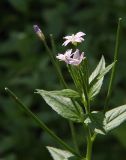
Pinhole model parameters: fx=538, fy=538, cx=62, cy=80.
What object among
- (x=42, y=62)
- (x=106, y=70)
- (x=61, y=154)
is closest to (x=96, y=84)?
(x=106, y=70)

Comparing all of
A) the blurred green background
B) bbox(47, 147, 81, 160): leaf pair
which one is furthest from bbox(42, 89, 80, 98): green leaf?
the blurred green background

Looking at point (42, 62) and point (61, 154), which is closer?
point (61, 154)

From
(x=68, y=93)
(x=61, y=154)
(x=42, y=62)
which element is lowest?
(x=61, y=154)

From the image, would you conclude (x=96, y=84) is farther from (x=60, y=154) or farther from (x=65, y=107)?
(x=60, y=154)

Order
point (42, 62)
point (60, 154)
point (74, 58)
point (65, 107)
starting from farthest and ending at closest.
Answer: point (42, 62) → point (60, 154) → point (65, 107) → point (74, 58)

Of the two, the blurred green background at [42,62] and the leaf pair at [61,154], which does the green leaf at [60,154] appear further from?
the blurred green background at [42,62]

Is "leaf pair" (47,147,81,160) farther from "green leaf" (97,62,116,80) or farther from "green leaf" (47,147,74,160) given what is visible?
"green leaf" (97,62,116,80)

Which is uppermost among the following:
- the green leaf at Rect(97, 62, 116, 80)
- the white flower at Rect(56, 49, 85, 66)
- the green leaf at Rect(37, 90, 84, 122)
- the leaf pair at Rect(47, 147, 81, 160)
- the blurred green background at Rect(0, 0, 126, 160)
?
the blurred green background at Rect(0, 0, 126, 160)

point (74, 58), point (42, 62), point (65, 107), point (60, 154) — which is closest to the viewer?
point (74, 58)
